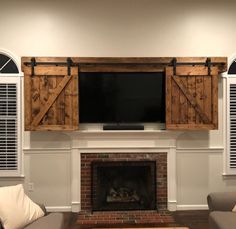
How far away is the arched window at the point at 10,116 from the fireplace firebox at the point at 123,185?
130 centimetres

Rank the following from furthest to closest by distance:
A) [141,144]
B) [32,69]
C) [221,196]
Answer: [141,144] < [32,69] < [221,196]

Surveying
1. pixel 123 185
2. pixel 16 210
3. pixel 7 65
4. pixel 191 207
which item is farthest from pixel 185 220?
pixel 7 65

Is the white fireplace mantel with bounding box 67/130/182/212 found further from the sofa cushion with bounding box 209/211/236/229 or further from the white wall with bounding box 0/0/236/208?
the sofa cushion with bounding box 209/211/236/229

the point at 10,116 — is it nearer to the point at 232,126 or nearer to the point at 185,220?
the point at 185,220

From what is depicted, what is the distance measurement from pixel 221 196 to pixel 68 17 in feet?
11.4

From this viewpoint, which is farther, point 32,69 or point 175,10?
point 175,10

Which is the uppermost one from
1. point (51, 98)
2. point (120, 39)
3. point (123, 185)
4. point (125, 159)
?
point (120, 39)

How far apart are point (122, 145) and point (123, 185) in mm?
692

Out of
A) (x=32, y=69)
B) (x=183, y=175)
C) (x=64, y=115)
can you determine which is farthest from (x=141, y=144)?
(x=32, y=69)

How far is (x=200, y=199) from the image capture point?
4.98 m

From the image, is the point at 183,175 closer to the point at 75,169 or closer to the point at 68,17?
the point at 75,169

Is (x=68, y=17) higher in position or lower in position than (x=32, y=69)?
higher

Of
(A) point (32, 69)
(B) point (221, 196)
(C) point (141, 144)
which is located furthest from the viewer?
(C) point (141, 144)

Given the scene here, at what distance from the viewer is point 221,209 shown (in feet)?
11.3
